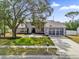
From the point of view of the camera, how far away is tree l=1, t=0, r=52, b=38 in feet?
107

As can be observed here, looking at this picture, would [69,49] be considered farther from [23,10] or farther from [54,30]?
[54,30]

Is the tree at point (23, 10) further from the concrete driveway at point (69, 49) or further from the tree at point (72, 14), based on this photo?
the tree at point (72, 14)

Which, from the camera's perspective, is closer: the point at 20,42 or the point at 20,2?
the point at 20,42

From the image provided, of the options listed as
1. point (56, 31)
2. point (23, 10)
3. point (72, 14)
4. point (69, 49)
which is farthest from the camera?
point (72, 14)

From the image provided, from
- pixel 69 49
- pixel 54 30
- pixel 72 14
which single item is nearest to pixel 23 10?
pixel 54 30

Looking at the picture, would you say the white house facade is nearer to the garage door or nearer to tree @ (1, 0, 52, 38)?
the garage door

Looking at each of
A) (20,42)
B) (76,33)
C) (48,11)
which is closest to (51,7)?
(48,11)

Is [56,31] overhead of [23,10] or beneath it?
beneath

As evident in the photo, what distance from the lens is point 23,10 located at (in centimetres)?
3422

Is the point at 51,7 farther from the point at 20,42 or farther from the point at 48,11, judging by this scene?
the point at 20,42

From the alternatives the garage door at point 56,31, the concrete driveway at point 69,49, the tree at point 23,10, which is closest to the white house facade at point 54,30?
the garage door at point 56,31

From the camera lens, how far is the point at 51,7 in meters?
33.5

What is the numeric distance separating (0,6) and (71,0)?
1225 cm

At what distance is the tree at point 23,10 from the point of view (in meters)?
32.8
